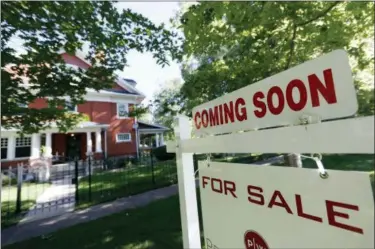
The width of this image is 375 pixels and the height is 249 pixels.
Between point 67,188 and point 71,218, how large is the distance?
4.44m

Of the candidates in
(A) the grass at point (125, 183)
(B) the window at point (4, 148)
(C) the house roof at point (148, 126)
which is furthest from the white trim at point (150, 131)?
(A) the grass at point (125, 183)

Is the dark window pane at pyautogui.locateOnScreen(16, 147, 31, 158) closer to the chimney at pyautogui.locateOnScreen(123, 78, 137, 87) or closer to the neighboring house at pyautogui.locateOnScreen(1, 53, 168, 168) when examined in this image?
the neighboring house at pyautogui.locateOnScreen(1, 53, 168, 168)

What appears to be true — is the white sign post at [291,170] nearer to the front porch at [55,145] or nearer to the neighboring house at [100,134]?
the front porch at [55,145]

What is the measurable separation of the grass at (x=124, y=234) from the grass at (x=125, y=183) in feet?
6.63

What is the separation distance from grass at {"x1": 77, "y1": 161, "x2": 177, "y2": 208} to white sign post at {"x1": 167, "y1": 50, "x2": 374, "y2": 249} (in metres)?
6.78

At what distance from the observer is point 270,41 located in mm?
5305

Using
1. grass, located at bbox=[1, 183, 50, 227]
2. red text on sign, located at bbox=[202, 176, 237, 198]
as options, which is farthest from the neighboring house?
red text on sign, located at bbox=[202, 176, 237, 198]

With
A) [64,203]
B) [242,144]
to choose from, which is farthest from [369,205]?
[64,203]

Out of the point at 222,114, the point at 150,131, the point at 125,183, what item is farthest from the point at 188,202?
the point at 150,131

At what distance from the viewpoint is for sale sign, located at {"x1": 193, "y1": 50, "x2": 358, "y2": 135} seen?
90 cm

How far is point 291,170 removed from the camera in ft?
3.52

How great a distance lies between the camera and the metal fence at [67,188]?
7.24m

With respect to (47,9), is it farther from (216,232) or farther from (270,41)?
(216,232)

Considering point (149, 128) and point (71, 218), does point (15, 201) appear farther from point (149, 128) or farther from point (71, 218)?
point (149, 128)
